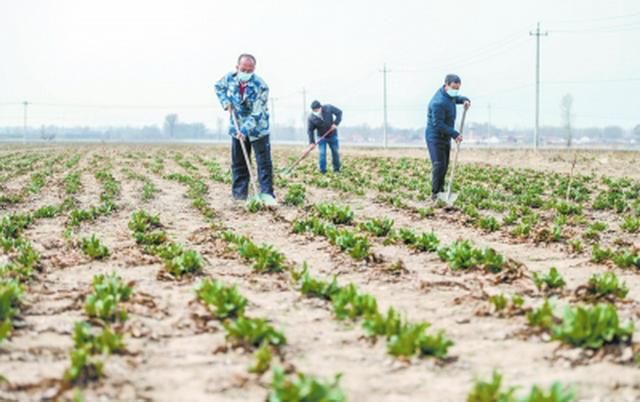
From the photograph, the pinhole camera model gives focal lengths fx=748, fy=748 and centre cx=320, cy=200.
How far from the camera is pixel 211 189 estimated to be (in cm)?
1797

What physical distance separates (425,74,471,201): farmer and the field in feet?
9.00

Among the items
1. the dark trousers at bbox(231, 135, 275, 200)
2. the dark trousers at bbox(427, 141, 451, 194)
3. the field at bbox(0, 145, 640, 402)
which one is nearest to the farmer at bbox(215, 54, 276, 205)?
the dark trousers at bbox(231, 135, 275, 200)

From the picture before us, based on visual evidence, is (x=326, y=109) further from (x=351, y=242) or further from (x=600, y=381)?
(x=600, y=381)

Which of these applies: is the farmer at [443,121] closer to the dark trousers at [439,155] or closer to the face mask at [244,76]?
the dark trousers at [439,155]

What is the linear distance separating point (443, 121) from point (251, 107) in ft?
11.5

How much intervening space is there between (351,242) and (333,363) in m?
3.85

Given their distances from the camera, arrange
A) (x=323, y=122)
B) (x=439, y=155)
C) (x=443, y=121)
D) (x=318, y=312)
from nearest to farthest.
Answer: (x=318, y=312) < (x=443, y=121) < (x=439, y=155) < (x=323, y=122)

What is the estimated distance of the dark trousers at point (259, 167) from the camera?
1337 cm

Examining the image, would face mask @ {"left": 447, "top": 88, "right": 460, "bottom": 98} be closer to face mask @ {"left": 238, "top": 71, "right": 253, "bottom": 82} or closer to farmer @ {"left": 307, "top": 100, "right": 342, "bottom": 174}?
face mask @ {"left": 238, "top": 71, "right": 253, "bottom": 82}

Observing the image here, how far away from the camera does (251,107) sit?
13414 mm

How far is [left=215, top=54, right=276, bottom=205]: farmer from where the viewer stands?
1330cm

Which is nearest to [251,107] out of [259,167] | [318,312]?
[259,167]

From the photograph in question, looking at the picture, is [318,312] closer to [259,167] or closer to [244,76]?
[259,167]

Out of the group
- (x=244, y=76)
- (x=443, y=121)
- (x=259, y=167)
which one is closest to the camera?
(x=244, y=76)
